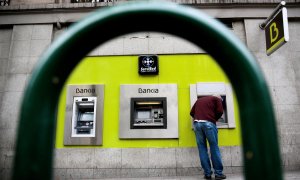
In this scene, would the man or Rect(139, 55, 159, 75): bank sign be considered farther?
Rect(139, 55, 159, 75): bank sign

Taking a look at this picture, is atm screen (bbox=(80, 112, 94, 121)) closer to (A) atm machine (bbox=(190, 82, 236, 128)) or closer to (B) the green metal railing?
(A) atm machine (bbox=(190, 82, 236, 128))

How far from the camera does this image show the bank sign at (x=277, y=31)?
224 inches

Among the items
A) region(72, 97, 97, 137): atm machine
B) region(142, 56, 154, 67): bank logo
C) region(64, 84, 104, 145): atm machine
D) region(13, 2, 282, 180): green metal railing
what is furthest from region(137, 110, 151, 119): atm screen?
region(13, 2, 282, 180): green metal railing

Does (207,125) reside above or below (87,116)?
below

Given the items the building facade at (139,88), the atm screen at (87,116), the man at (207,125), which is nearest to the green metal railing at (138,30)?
the man at (207,125)

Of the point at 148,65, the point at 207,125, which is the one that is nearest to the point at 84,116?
the point at 148,65

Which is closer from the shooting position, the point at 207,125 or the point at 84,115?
the point at 207,125

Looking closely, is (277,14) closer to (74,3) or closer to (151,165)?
(151,165)

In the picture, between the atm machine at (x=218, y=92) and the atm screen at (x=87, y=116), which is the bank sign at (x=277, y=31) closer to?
the atm machine at (x=218, y=92)

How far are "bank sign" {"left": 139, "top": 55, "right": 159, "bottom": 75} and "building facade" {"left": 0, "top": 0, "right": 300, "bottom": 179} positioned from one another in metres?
0.12

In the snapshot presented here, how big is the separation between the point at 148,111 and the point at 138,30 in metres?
6.10

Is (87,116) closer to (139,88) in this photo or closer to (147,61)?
(139,88)

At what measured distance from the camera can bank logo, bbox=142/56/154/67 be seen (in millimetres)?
7074

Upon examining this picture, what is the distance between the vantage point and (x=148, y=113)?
695cm
